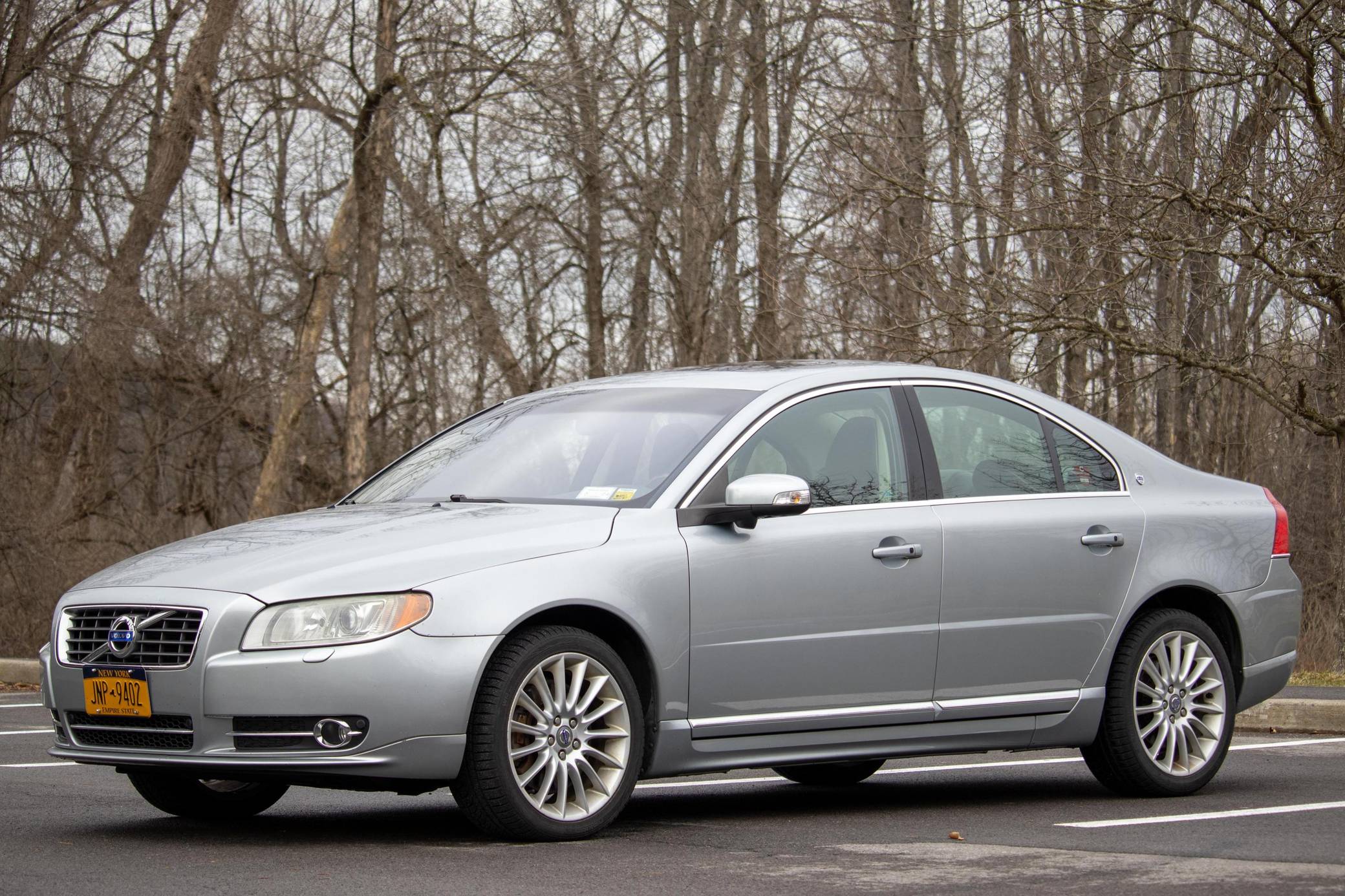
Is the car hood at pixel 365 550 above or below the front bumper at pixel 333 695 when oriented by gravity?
above

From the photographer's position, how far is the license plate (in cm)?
616

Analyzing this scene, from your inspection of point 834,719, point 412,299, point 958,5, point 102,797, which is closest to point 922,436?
point 834,719

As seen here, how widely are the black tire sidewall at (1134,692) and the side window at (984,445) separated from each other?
0.74 meters

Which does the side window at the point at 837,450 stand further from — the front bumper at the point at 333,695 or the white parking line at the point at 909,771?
the white parking line at the point at 909,771

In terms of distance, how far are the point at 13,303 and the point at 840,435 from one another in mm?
14827

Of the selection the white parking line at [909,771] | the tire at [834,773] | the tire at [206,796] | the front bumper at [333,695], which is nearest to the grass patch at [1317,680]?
the white parking line at [909,771]

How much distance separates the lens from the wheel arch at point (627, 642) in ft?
21.0

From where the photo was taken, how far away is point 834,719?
6.98 m

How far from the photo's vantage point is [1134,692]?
7766 millimetres

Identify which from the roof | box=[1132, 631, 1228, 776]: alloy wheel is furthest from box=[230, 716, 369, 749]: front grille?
box=[1132, 631, 1228, 776]: alloy wheel

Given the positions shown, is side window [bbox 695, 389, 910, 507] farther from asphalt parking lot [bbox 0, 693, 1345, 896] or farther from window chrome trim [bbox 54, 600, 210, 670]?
window chrome trim [bbox 54, 600, 210, 670]

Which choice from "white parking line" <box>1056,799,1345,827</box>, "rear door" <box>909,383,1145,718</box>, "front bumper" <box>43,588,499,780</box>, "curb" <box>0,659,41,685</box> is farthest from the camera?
"curb" <box>0,659,41,685</box>

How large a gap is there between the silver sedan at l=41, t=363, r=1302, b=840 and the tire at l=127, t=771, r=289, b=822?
0.4 inches

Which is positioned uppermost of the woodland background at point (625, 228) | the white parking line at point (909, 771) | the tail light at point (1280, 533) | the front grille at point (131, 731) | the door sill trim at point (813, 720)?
the woodland background at point (625, 228)
